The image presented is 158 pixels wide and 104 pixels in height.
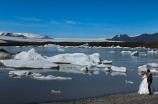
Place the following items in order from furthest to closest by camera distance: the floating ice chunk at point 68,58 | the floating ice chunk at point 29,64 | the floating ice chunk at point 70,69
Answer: the floating ice chunk at point 68,58
the floating ice chunk at point 29,64
the floating ice chunk at point 70,69

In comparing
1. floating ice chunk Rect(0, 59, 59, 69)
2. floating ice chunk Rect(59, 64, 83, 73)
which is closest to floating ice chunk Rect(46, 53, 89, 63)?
floating ice chunk Rect(59, 64, 83, 73)

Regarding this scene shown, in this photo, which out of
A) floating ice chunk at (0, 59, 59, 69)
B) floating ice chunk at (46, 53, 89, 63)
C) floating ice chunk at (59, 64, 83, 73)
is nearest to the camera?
floating ice chunk at (59, 64, 83, 73)

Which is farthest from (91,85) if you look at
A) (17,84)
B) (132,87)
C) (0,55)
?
(0,55)

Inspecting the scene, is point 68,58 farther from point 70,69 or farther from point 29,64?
point 29,64

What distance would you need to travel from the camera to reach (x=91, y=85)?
25.2 feet

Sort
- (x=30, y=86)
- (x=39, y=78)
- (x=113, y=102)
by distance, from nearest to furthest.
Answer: (x=113, y=102) < (x=30, y=86) < (x=39, y=78)

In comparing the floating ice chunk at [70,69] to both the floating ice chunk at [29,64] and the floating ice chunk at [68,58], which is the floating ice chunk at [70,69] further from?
the floating ice chunk at [68,58]

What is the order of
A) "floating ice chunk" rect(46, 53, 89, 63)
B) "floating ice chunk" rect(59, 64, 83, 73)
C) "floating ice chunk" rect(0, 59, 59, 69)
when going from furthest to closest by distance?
"floating ice chunk" rect(46, 53, 89, 63) → "floating ice chunk" rect(0, 59, 59, 69) → "floating ice chunk" rect(59, 64, 83, 73)

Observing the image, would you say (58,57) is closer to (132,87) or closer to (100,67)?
(100,67)

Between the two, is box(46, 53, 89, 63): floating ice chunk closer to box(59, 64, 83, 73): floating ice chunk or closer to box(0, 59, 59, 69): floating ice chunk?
box(59, 64, 83, 73): floating ice chunk

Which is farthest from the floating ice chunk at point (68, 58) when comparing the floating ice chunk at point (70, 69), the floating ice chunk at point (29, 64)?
the floating ice chunk at point (29, 64)

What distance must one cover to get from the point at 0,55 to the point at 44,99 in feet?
47.1

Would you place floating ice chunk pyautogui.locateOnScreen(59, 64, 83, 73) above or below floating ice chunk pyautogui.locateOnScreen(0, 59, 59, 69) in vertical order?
below

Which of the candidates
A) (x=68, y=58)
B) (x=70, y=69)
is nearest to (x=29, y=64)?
(x=70, y=69)
